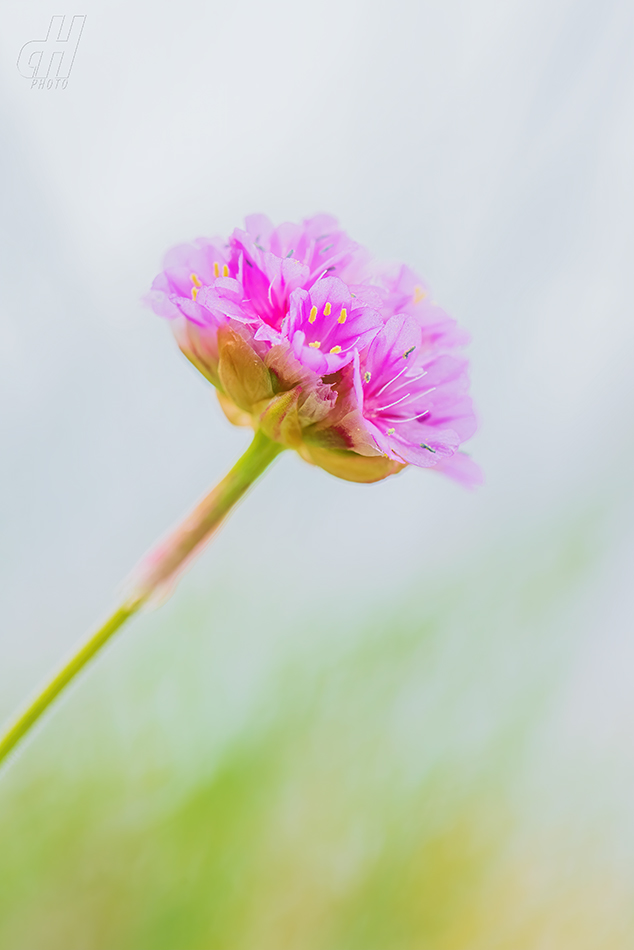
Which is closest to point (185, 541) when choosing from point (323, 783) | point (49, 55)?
point (49, 55)

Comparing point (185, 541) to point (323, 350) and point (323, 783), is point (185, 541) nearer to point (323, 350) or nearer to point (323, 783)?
point (323, 350)

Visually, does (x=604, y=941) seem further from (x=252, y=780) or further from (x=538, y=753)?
(x=252, y=780)

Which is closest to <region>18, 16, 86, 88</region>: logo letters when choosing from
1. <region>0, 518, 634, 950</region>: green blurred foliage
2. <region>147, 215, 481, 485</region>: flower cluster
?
<region>147, 215, 481, 485</region>: flower cluster

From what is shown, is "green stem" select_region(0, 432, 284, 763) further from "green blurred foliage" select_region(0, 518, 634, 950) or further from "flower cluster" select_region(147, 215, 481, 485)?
"green blurred foliage" select_region(0, 518, 634, 950)

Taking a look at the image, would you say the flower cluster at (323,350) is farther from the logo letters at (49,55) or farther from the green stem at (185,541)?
the logo letters at (49,55)

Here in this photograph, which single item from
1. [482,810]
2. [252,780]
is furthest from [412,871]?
[252,780]

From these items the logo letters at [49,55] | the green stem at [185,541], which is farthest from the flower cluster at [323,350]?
the logo letters at [49,55]

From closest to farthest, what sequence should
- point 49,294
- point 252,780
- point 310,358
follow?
point 310,358 < point 49,294 < point 252,780
